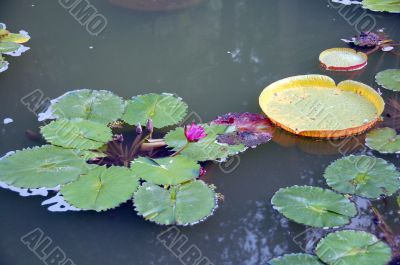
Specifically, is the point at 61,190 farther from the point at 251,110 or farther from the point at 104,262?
the point at 251,110

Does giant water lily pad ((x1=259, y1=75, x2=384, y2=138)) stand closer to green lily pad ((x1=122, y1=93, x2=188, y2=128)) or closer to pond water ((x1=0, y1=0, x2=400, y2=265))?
pond water ((x1=0, y1=0, x2=400, y2=265))

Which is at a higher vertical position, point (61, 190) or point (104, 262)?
point (61, 190)

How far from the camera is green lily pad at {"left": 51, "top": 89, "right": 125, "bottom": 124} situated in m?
3.15

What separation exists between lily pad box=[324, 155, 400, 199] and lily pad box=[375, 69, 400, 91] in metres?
0.88

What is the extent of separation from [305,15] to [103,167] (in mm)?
2726

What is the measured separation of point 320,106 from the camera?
128 inches

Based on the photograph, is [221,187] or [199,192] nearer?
[199,192]

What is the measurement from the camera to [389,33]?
14.1ft

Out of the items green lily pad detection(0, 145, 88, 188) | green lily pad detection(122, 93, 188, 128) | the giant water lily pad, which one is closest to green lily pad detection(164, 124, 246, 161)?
green lily pad detection(122, 93, 188, 128)

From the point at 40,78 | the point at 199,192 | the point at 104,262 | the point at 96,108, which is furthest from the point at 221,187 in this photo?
the point at 40,78

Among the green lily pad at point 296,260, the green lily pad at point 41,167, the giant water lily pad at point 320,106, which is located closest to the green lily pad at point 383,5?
the giant water lily pad at point 320,106

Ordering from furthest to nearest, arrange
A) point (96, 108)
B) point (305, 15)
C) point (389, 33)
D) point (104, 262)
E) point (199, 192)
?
point (305, 15), point (389, 33), point (96, 108), point (199, 192), point (104, 262)

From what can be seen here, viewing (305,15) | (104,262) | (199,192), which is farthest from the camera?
(305,15)

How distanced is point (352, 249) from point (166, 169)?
1038mm
